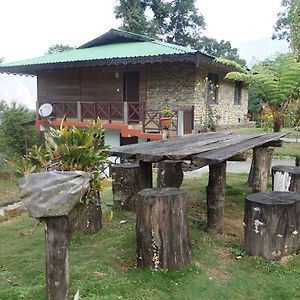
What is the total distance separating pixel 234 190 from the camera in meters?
7.85

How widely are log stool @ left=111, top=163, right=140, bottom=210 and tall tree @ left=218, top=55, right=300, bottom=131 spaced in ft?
14.3

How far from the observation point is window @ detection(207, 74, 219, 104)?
15844mm

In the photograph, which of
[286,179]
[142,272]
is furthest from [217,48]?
[142,272]

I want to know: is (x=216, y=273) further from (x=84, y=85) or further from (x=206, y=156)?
(x=84, y=85)

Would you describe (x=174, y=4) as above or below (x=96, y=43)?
above

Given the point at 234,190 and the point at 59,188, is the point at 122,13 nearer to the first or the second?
the point at 234,190

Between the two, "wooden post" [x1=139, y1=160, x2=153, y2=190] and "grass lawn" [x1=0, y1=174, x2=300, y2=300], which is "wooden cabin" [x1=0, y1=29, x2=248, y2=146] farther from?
"grass lawn" [x1=0, y1=174, x2=300, y2=300]

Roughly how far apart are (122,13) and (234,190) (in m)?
20.2

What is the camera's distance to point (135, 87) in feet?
53.6

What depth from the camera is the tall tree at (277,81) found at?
9.00 metres

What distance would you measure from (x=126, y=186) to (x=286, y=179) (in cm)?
273

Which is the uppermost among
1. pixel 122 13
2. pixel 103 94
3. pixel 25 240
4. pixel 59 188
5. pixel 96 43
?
pixel 122 13

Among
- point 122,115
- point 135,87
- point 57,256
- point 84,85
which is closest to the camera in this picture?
point 57,256

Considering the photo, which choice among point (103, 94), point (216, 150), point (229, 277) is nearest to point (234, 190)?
point (216, 150)
